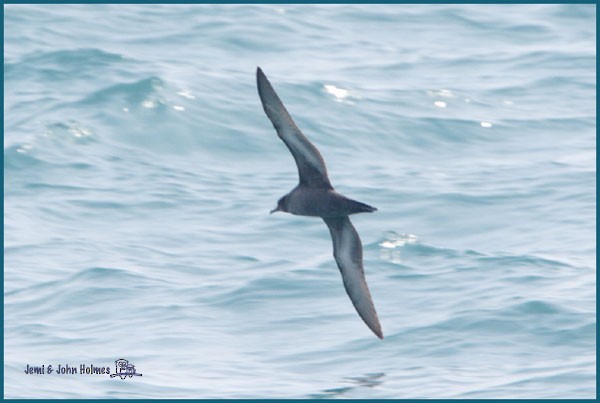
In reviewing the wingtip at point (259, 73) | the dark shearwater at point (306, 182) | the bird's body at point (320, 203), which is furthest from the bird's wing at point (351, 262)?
the wingtip at point (259, 73)

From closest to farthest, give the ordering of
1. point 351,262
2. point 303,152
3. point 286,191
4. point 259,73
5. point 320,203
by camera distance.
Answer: point 259,73, point 320,203, point 303,152, point 351,262, point 286,191

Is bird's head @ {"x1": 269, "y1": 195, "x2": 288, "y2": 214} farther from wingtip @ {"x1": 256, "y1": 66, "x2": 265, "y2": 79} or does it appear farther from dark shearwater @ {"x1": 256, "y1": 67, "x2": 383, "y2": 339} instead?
wingtip @ {"x1": 256, "y1": 66, "x2": 265, "y2": 79}

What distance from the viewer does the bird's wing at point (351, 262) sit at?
1233cm

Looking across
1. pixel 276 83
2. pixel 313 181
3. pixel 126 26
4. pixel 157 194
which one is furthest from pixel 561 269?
pixel 126 26

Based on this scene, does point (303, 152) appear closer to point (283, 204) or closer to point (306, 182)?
point (306, 182)

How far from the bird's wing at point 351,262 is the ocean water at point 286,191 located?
694 mm

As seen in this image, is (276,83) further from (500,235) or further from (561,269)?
(561,269)

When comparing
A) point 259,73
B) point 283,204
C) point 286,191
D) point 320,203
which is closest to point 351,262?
point 283,204

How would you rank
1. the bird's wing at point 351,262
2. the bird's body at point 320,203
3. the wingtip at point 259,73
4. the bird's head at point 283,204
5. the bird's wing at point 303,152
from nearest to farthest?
the wingtip at point 259,73
the bird's body at point 320,203
the bird's wing at point 303,152
the bird's head at point 283,204
the bird's wing at point 351,262

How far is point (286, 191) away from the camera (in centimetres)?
1756

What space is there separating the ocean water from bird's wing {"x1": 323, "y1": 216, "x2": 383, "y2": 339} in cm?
69

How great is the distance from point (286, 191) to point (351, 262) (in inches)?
206

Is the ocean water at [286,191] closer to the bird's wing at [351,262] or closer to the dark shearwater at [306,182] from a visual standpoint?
the bird's wing at [351,262]

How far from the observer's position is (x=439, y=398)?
11781mm
